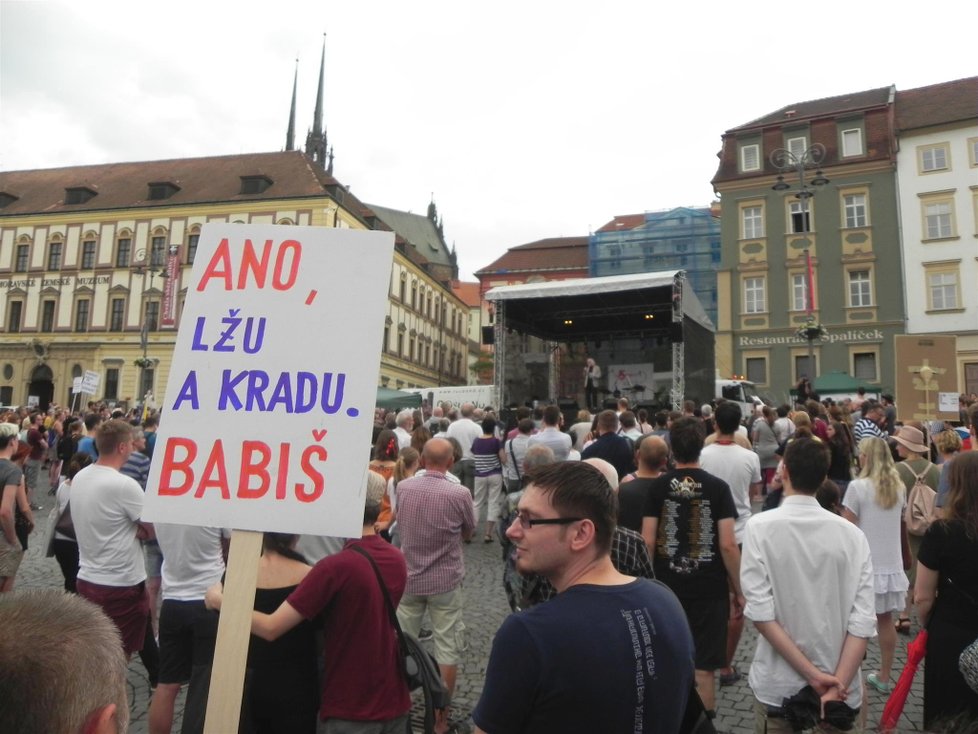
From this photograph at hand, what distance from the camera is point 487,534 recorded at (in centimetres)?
921

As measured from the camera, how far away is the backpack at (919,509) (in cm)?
461

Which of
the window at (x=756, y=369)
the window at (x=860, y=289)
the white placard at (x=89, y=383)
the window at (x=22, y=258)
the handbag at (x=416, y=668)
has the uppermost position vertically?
the window at (x=22, y=258)

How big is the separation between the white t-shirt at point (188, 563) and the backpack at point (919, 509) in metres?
4.53

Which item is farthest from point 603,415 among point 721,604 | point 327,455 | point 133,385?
point 133,385

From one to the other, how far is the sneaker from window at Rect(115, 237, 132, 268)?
4469cm

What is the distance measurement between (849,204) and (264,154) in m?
34.4

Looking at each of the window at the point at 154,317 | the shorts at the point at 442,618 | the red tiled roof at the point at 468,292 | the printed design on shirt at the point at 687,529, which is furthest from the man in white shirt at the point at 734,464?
the red tiled roof at the point at 468,292

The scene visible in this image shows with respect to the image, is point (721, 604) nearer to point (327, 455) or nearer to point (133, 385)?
point (327, 455)

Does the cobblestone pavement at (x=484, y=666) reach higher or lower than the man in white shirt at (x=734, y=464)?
lower

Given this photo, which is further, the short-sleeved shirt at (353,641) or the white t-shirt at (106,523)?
the white t-shirt at (106,523)

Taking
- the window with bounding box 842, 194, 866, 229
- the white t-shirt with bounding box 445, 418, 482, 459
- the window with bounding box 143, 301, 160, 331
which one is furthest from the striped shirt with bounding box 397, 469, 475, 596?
the window with bounding box 143, 301, 160, 331

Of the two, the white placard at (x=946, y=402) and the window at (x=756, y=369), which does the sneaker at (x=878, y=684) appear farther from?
the window at (x=756, y=369)

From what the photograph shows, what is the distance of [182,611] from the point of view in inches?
136

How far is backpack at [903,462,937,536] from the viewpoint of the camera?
4.61 metres
